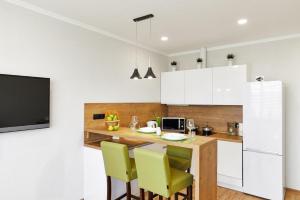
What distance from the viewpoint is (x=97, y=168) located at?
257 cm

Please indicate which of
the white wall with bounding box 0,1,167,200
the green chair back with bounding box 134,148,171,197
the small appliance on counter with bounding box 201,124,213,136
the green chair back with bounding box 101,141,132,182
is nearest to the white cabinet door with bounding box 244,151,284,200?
the small appliance on counter with bounding box 201,124,213,136

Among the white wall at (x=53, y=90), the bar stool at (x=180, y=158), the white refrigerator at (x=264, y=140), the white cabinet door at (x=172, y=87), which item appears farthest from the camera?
the white cabinet door at (x=172, y=87)

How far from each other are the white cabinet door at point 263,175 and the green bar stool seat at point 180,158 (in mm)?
1176

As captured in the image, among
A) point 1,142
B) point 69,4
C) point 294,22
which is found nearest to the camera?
point 1,142

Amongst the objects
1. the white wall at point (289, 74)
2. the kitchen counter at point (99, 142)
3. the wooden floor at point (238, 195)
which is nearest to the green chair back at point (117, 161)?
the kitchen counter at point (99, 142)

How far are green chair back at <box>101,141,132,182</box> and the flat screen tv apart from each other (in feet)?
2.60

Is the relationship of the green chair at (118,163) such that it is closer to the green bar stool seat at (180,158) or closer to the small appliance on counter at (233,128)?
the green bar stool seat at (180,158)

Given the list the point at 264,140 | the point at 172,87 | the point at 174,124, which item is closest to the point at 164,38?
the point at 172,87

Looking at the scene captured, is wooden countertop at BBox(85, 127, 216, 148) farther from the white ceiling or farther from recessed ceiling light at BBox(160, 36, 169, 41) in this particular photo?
recessed ceiling light at BBox(160, 36, 169, 41)

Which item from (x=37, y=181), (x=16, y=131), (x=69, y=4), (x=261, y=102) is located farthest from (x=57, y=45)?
(x=261, y=102)

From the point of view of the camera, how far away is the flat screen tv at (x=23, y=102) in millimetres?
1984

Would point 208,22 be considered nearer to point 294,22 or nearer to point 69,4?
point 294,22

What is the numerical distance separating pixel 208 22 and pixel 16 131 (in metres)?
2.68

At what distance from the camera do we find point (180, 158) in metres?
2.55
